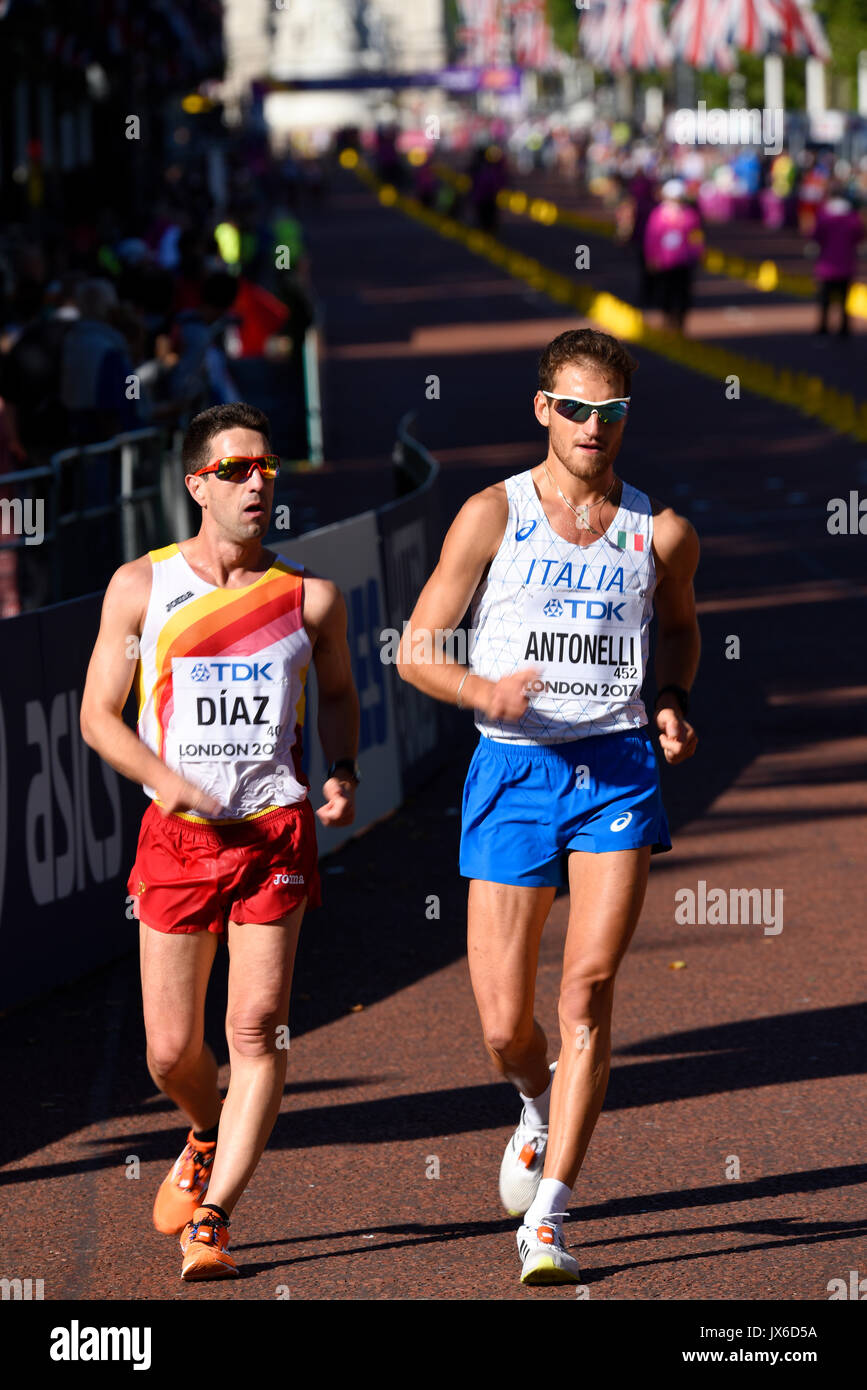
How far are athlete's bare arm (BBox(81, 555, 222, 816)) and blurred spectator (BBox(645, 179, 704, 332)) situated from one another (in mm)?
→ 26468

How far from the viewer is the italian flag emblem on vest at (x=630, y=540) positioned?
17.4ft

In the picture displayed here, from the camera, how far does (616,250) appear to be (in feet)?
176

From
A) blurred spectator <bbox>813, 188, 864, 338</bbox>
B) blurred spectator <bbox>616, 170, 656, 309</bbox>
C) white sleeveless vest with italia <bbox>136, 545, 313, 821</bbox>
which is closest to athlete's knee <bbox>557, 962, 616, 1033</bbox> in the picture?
white sleeveless vest with italia <bbox>136, 545, 313, 821</bbox>

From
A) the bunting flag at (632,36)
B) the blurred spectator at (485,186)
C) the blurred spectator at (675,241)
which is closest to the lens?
the blurred spectator at (675,241)

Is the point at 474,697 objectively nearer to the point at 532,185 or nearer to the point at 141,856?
the point at 141,856

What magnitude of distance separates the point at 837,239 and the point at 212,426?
2490cm

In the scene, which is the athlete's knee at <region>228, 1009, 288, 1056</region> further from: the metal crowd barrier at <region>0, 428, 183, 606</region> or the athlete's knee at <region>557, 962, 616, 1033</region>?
the metal crowd barrier at <region>0, 428, 183, 606</region>

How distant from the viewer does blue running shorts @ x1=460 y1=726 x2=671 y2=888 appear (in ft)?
17.4

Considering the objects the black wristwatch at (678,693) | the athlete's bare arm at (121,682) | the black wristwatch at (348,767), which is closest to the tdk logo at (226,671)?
the athlete's bare arm at (121,682)

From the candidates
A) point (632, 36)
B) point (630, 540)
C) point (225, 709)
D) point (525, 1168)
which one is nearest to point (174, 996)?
point (225, 709)

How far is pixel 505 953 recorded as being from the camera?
5.37 m

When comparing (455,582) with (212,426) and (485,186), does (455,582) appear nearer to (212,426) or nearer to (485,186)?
(212,426)

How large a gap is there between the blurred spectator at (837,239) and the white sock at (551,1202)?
80.8ft

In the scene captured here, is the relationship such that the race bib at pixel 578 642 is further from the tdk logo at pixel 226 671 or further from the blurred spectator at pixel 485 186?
the blurred spectator at pixel 485 186
